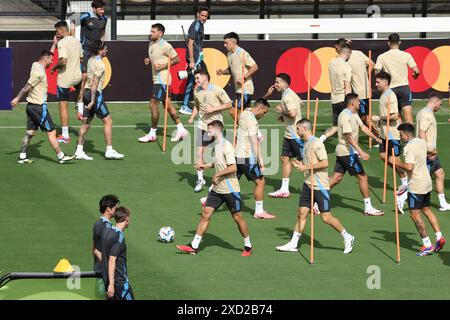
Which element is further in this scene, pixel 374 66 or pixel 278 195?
pixel 374 66

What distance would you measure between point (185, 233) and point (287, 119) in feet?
12.1

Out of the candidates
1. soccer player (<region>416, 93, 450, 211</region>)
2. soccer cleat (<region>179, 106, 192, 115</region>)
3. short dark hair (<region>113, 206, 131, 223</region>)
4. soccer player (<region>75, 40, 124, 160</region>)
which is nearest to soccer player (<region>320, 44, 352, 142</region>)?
soccer player (<region>416, 93, 450, 211</region>)

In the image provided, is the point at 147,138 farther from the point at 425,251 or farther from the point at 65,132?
the point at 425,251

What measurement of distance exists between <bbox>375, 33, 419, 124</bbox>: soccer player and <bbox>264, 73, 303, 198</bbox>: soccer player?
3796 millimetres

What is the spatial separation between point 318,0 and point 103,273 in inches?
924

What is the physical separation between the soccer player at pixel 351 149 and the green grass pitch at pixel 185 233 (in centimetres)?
46

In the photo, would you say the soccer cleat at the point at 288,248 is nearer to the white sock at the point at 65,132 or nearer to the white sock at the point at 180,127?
the white sock at the point at 180,127

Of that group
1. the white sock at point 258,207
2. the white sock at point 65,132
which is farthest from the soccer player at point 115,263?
the white sock at point 65,132

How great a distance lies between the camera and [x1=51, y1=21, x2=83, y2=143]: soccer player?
27578 mm

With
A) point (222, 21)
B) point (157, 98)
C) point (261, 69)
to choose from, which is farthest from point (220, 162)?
A: point (222, 21)

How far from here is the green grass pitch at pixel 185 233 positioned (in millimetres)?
18469

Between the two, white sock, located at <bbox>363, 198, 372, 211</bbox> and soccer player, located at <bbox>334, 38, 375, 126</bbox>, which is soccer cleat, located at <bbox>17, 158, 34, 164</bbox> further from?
white sock, located at <bbox>363, 198, 372, 211</bbox>

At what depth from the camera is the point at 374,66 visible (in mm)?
27453
